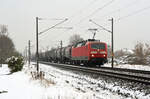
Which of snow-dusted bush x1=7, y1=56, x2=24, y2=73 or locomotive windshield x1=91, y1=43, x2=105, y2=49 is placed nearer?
locomotive windshield x1=91, y1=43, x2=105, y2=49

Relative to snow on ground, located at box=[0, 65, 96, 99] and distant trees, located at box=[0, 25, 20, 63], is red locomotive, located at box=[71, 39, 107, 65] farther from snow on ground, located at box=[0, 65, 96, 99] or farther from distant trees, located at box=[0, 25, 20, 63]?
distant trees, located at box=[0, 25, 20, 63]

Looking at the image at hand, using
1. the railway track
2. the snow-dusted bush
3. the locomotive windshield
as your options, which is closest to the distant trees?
the snow-dusted bush

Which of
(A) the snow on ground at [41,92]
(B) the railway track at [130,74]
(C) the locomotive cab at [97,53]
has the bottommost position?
(A) the snow on ground at [41,92]

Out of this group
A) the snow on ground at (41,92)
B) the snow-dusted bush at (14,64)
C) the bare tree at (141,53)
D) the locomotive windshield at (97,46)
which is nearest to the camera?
the snow on ground at (41,92)

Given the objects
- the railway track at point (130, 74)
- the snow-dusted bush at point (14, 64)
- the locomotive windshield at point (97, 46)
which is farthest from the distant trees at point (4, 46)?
the railway track at point (130, 74)

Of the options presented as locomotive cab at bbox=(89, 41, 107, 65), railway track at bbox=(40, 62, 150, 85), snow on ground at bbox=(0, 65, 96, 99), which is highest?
locomotive cab at bbox=(89, 41, 107, 65)

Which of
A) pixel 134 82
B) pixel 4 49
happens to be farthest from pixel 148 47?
pixel 4 49

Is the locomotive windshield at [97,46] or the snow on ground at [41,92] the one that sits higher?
the locomotive windshield at [97,46]

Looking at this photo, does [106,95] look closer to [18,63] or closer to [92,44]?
[92,44]

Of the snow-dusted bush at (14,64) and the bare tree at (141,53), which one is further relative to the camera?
the bare tree at (141,53)

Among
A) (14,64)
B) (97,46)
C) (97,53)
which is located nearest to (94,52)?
(97,53)

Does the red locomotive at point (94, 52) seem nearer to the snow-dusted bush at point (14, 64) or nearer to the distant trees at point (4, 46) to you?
the snow-dusted bush at point (14, 64)

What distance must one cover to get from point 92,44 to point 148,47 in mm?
16377

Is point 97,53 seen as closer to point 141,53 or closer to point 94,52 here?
point 94,52
